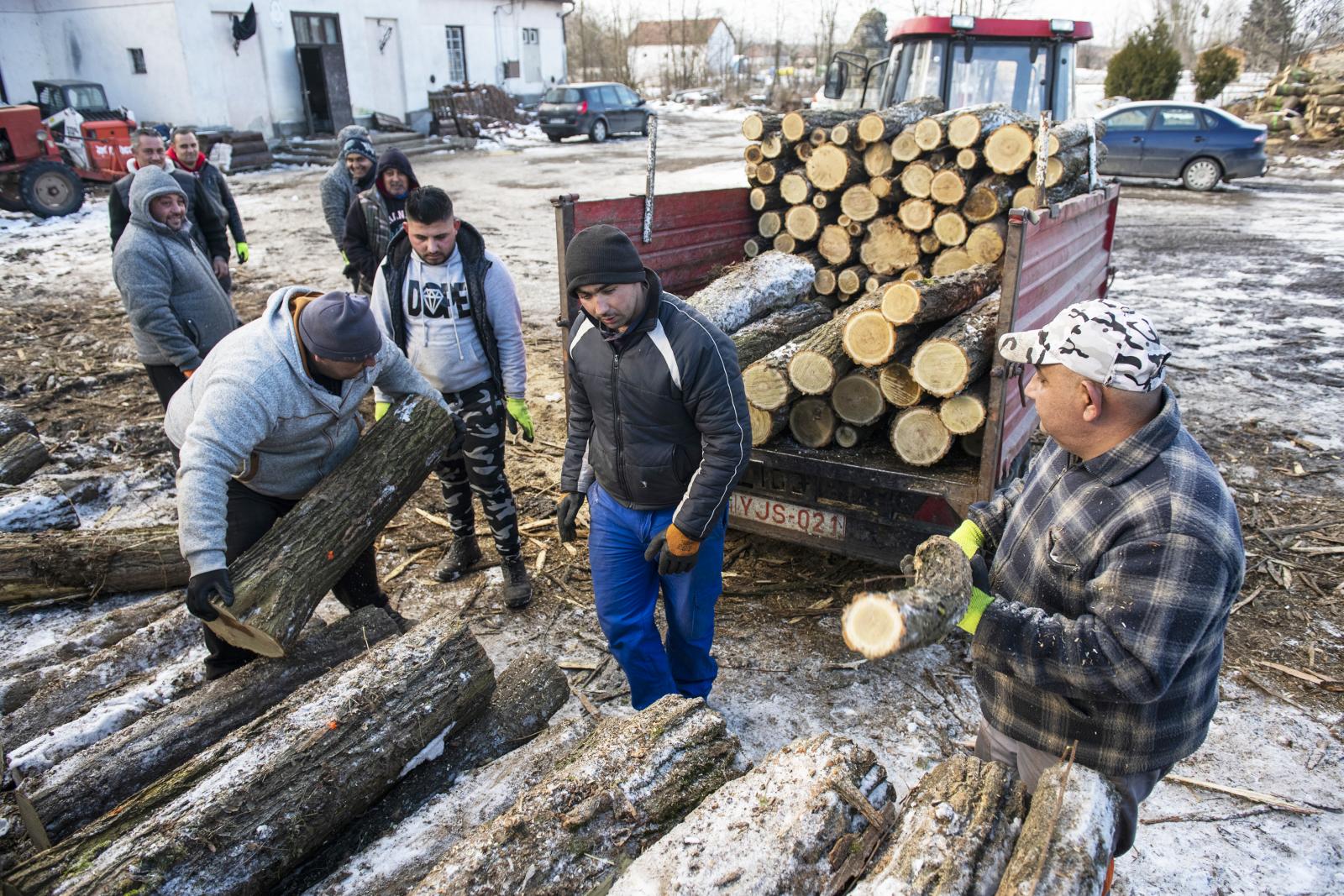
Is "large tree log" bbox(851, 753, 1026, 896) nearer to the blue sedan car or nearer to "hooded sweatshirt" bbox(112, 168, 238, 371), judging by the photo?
"hooded sweatshirt" bbox(112, 168, 238, 371)

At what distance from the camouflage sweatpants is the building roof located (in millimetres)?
46895

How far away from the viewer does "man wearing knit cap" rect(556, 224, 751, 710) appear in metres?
2.84

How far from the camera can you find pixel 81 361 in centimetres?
746

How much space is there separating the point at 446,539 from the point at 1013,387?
3.20m

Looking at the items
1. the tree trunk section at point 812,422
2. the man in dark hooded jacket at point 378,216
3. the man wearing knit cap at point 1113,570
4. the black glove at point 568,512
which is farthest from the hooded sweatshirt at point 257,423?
the man wearing knit cap at point 1113,570

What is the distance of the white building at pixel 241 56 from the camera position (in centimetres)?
1970

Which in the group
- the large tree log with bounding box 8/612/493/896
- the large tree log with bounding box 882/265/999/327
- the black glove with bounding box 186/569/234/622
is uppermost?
the large tree log with bounding box 882/265/999/327

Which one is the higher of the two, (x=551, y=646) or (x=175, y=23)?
(x=175, y=23)

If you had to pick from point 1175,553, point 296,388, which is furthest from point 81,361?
point 1175,553

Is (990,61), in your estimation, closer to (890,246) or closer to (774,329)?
(890,246)

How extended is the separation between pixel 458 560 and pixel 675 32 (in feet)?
194

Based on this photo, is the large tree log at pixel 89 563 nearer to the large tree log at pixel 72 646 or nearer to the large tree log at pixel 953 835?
the large tree log at pixel 72 646

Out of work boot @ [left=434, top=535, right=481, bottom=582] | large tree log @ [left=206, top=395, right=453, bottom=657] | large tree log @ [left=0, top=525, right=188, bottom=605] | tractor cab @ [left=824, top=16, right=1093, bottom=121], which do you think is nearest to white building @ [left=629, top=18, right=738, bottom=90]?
tractor cab @ [left=824, top=16, right=1093, bottom=121]

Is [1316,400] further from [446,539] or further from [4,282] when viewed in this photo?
[4,282]
